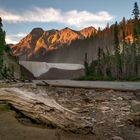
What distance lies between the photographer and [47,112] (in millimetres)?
10352

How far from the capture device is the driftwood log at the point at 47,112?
10102 millimetres

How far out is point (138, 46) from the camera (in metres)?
130

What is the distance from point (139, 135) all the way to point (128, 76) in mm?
110704

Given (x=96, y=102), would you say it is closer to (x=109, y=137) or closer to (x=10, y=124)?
(x=109, y=137)

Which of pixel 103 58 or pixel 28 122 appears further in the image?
A: pixel 103 58

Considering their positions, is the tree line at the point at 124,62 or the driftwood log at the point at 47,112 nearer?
the driftwood log at the point at 47,112

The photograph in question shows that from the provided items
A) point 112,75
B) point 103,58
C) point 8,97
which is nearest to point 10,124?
point 8,97

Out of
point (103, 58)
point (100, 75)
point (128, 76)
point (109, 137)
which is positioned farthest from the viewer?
point (103, 58)

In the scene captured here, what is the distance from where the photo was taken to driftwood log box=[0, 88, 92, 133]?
10.1 meters

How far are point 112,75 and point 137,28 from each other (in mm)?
22881

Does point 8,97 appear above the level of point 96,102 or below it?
above

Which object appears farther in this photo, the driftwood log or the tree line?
the tree line

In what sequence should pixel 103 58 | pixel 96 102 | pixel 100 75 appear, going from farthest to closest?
pixel 103 58 < pixel 100 75 < pixel 96 102

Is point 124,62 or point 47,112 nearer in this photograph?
point 47,112
